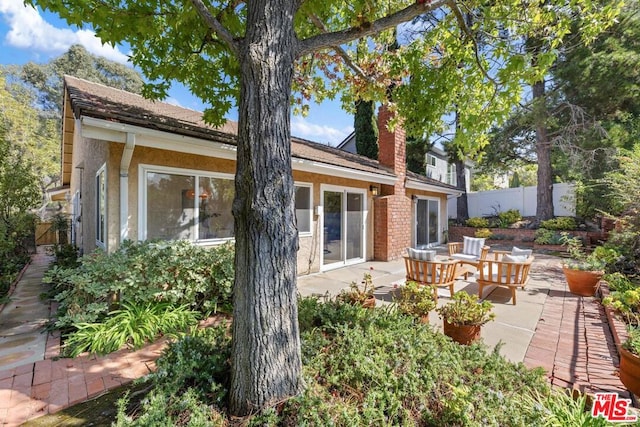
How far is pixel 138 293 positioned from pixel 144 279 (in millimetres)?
219

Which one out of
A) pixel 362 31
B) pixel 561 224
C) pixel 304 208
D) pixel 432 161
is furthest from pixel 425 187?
pixel 432 161

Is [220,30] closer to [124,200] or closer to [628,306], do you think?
[124,200]

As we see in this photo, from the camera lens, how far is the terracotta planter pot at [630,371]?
2867 millimetres

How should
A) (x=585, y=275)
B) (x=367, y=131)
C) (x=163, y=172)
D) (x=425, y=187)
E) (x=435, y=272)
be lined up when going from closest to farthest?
(x=163, y=172), (x=435, y=272), (x=585, y=275), (x=425, y=187), (x=367, y=131)

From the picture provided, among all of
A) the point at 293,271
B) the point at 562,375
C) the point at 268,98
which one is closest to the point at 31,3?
the point at 268,98

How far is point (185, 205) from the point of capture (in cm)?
586

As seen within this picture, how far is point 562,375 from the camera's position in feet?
10.9

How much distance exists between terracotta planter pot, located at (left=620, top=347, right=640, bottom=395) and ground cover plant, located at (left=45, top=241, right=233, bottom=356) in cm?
530

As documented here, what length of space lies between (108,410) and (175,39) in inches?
175

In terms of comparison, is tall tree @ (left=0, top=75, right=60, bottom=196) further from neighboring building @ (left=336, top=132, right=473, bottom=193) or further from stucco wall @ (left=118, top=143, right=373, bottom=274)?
neighboring building @ (left=336, top=132, right=473, bottom=193)

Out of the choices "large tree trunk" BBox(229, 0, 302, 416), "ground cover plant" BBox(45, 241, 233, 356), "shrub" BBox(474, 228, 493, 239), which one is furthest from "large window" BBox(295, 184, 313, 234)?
"shrub" BBox(474, 228, 493, 239)

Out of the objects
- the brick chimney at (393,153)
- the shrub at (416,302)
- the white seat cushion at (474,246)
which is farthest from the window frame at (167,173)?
the white seat cushion at (474,246)

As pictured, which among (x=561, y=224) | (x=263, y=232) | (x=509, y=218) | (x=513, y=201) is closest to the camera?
(x=263, y=232)

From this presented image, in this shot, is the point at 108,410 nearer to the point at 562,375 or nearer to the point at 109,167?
the point at 109,167
